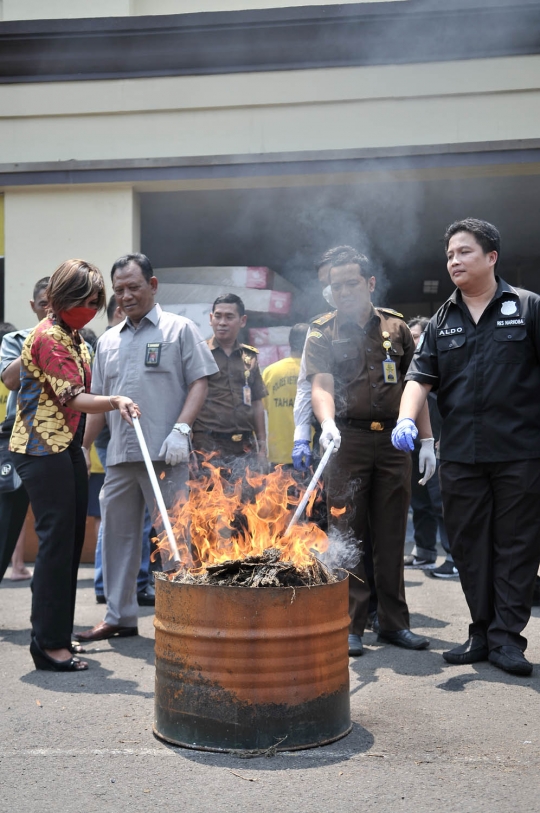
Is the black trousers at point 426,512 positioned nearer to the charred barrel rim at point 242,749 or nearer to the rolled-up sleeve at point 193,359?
the rolled-up sleeve at point 193,359

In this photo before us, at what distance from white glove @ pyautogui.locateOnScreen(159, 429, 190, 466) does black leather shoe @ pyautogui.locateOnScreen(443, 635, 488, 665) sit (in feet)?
5.73

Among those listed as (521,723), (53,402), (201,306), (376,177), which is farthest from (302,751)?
(376,177)

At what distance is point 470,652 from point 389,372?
5.03 ft

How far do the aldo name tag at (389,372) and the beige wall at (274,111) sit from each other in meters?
4.05

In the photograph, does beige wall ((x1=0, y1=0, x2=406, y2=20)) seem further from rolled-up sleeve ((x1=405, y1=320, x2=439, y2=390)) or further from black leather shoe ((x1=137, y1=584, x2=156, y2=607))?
black leather shoe ((x1=137, y1=584, x2=156, y2=607))

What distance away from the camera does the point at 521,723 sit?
3334 millimetres

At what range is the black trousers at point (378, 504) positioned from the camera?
466 centimetres

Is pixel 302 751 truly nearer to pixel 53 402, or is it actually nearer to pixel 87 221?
pixel 53 402

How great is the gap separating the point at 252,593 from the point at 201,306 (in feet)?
18.5

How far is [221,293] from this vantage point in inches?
330

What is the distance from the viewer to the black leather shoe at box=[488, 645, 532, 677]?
399cm

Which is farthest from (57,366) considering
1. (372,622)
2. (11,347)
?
(372,622)

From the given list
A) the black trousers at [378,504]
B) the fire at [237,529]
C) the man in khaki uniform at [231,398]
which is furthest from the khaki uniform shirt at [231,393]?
the fire at [237,529]

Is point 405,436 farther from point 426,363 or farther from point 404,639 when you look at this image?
point 404,639
